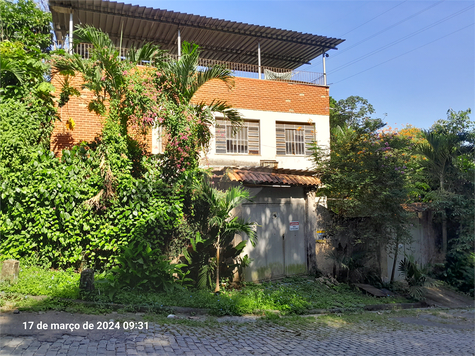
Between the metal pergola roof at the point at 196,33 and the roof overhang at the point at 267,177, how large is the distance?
5766mm

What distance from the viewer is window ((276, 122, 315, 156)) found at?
15141 millimetres

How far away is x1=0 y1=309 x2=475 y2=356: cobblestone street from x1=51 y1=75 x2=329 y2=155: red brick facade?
734 centimetres

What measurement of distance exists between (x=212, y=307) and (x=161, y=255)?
185 centimetres

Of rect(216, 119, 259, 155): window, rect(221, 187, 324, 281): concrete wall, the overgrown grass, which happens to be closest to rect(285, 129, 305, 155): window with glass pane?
rect(216, 119, 259, 155): window

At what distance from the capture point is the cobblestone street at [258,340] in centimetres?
532

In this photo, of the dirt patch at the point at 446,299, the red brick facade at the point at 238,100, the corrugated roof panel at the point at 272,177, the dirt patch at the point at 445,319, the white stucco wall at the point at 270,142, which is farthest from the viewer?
the white stucco wall at the point at 270,142

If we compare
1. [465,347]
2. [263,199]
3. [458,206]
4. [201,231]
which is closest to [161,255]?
[201,231]

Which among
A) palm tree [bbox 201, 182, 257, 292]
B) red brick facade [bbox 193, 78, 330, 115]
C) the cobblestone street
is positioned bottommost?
the cobblestone street

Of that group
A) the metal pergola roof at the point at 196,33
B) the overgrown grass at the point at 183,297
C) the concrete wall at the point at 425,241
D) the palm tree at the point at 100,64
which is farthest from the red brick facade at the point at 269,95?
the overgrown grass at the point at 183,297

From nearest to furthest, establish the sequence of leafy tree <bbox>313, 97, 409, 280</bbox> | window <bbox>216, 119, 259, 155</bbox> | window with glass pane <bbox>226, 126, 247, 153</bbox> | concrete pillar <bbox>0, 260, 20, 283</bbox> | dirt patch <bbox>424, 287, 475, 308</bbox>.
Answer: concrete pillar <bbox>0, 260, 20, 283</bbox> < leafy tree <bbox>313, 97, 409, 280</bbox> < dirt patch <bbox>424, 287, 475, 308</bbox> < window <bbox>216, 119, 259, 155</bbox> < window with glass pane <bbox>226, 126, 247, 153</bbox>

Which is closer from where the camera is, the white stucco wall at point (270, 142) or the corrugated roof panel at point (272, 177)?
the corrugated roof panel at point (272, 177)

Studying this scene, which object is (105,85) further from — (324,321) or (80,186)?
(324,321)

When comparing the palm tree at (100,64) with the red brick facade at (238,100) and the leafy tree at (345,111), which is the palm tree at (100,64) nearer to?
the red brick facade at (238,100)

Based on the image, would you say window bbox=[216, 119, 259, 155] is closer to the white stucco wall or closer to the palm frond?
the white stucco wall
